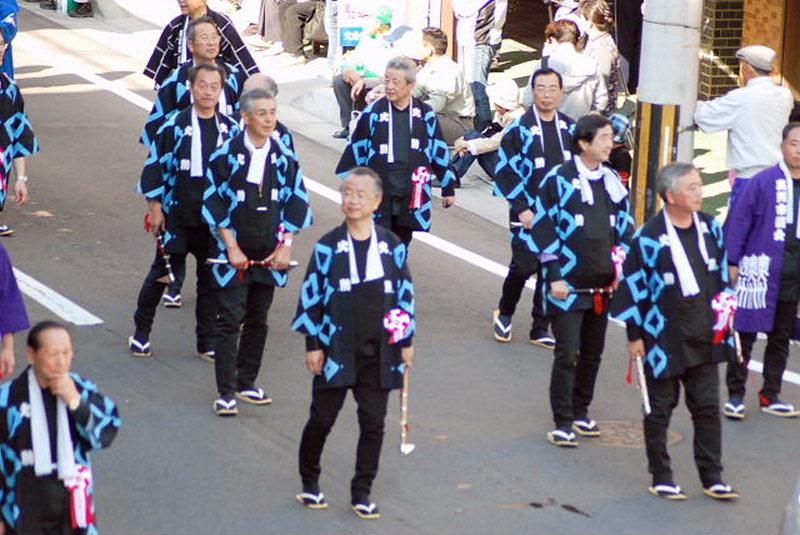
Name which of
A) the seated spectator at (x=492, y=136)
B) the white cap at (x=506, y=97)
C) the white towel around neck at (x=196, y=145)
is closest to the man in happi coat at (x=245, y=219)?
the white towel around neck at (x=196, y=145)

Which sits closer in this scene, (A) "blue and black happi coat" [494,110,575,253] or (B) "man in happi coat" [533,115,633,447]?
(B) "man in happi coat" [533,115,633,447]

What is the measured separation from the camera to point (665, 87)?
504 inches

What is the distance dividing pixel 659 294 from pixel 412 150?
3.08 meters

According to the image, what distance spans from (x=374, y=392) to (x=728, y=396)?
2810 millimetres

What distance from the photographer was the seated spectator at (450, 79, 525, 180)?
14.2m

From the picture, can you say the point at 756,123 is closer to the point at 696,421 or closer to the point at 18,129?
the point at 696,421

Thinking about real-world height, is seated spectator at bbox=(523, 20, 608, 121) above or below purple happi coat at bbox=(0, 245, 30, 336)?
below

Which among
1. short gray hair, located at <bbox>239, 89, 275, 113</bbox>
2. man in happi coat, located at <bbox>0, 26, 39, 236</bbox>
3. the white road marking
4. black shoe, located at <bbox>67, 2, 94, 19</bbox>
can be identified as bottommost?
black shoe, located at <bbox>67, 2, 94, 19</bbox>

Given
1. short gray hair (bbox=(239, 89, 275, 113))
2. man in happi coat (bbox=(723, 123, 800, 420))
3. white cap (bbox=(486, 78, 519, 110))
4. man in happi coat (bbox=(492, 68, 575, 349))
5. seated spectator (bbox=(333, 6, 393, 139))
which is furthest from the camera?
seated spectator (bbox=(333, 6, 393, 139))

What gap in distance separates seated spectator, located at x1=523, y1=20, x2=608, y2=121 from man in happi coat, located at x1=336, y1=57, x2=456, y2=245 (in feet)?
13.0

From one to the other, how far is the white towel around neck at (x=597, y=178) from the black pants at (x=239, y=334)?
74.5 inches

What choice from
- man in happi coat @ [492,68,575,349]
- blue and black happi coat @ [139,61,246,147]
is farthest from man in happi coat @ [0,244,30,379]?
man in happi coat @ [492,68,575,349]

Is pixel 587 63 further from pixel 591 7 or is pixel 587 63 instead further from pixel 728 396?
pixel 728 396

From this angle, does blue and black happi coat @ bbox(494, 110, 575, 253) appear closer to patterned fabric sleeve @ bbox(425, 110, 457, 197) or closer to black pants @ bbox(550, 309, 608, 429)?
patterned fabric sleeve @ bbox(425, 110, 457, 197)
